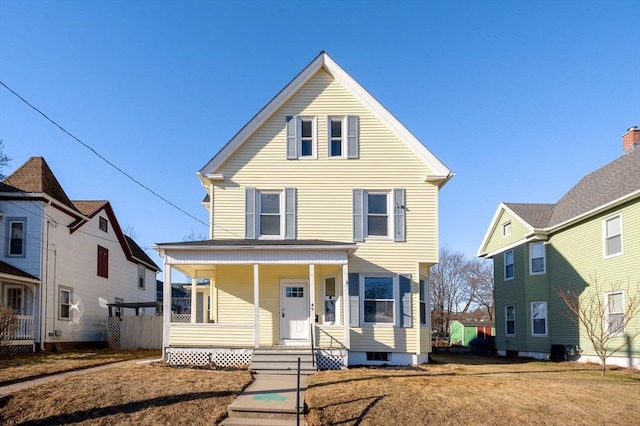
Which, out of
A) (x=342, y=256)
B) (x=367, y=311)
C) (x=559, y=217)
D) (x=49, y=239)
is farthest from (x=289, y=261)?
(x=559, y=217)

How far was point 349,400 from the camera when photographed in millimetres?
10586

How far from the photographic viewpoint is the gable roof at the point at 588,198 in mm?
18469

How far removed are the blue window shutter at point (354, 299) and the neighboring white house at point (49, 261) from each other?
1136 centimetres

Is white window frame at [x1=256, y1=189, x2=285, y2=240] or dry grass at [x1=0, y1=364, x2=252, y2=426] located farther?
white window frame at [x1=256, y1=189, x2=285, y2=240]

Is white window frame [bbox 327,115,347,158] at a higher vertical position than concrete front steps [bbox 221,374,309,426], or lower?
higher

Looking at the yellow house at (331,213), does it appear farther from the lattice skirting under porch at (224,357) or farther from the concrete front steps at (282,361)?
the concrete front steps at (282,361)

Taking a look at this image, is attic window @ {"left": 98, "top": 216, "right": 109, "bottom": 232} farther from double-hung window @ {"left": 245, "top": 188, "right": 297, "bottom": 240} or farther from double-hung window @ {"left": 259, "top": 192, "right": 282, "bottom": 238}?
double-hung window @ {"left": 259, "top": 192, "right": 282, "bottom": 238}

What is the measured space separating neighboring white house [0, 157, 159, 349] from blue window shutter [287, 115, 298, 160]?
374 inches

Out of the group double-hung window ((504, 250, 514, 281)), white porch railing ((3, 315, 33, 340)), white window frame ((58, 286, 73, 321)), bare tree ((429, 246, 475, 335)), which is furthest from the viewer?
bare tree ((429, 246, 475, 335))

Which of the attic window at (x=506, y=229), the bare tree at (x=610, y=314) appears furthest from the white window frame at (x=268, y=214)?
the attic window at (x=506, y=229)

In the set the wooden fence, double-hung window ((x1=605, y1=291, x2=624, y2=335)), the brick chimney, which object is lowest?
the wooden fence

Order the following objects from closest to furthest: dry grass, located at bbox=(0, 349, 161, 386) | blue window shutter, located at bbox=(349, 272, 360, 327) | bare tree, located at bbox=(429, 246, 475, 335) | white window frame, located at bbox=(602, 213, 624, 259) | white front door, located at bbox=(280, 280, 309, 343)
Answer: dry grass, located at bbox=(0, 349, 161, 386), blue window shutter, located at bbox=(349, 272, 360, 327), white front door, located at bbox=(280, 280, 309, 343), white window frame, located at bbox=(602, 213, 624, 259), bare tree, located at bbox=(429, 246, 475, 335)

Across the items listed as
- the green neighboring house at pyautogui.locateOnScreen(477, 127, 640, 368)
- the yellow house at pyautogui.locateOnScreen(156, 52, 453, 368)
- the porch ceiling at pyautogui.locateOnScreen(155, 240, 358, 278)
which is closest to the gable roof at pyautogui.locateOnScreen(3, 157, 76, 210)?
the yellow house at pyautogui.locateOnScreen(156, 52, 453, 368)

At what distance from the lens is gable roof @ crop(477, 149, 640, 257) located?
18469 millimetres
